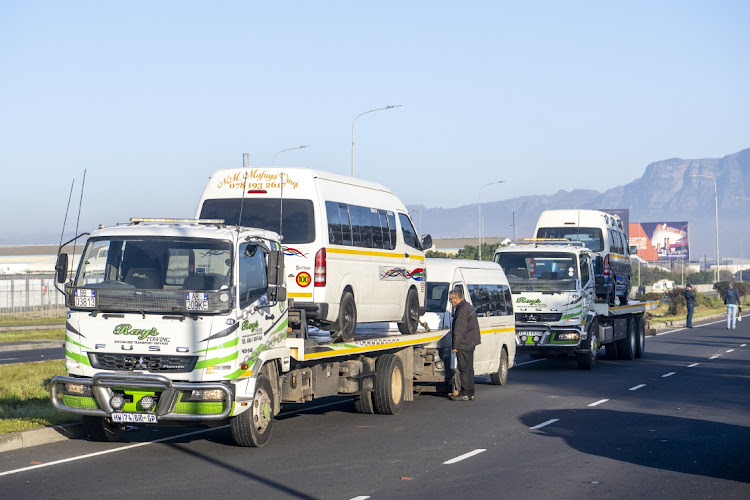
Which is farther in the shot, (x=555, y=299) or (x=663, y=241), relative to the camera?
(x=663, y=241)

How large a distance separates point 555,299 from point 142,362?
14.6 metres

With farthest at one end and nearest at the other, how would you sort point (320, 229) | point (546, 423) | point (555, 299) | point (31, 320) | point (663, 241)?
point (663, 241)
point (31, 320)
point (555, 299)
point (546, 423)
point (320, 229)

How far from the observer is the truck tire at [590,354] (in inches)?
982

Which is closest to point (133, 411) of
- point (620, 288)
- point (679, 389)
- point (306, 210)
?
point (306, 210)

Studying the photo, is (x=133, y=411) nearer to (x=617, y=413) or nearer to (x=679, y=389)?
(x=617, y=413)

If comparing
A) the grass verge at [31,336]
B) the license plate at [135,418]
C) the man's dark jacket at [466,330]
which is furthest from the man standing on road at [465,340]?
the grass verge at [31,336]

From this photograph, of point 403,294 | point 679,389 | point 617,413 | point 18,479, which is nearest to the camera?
point 18,479

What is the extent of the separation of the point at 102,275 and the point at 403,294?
21.4 ft

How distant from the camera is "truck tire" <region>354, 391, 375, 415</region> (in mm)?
16062

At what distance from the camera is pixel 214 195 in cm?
1488

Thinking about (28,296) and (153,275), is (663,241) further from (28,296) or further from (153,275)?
(153,275)

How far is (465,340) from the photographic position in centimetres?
1786

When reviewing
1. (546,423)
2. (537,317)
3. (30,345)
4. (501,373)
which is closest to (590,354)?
(537,317)

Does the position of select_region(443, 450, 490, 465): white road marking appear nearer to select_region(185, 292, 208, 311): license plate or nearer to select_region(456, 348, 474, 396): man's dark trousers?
Answer: select_region(185, 292, 208, 311): license plate
